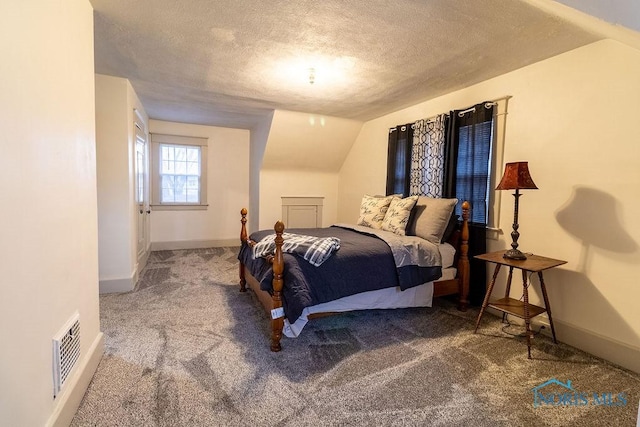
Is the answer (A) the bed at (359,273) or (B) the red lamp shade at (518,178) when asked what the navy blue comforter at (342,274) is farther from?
(B) the red lamp shade at (518,178)

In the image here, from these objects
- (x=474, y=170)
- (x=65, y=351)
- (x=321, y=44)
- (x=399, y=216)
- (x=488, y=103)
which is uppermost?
(x=321, y=44)

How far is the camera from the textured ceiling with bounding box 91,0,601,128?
6.42ft

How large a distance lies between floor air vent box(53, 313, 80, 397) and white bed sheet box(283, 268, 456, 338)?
124cm

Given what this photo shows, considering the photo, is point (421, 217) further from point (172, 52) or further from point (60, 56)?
point (60, 56)

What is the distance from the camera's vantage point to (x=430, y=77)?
304 centimetres

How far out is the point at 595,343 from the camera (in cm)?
225

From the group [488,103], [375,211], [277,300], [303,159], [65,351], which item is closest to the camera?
[65,351]

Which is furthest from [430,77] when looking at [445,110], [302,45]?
[302,45]

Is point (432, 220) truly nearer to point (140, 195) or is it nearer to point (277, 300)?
point (277, 300)

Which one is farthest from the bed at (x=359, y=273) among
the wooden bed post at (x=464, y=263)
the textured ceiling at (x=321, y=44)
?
the textured ceiling at (x=321, y=44)

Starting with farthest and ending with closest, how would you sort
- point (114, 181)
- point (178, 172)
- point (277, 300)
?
point (178, 172)
point (114, 181)
point (277, 300)

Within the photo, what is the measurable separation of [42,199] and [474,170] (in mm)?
3346

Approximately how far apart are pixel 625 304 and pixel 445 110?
7.93ft

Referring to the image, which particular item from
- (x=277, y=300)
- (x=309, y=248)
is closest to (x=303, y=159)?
(x=309, y=248)
